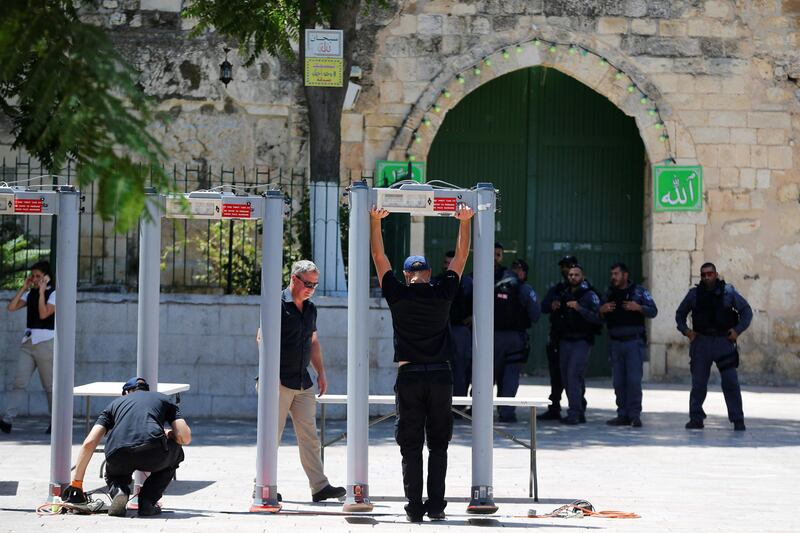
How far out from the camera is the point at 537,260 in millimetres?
18312

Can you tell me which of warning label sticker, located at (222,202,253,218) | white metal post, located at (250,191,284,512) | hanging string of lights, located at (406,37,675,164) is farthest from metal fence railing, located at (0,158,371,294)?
white metal post, located at (250,191,284,512)

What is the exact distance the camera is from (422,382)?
8.27 metres

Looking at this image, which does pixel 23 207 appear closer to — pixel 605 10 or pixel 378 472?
pixel 378 472

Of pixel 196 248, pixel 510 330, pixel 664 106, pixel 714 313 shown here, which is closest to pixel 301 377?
pixel 510 330

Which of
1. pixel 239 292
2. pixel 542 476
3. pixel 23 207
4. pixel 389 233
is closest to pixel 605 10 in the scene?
pixel 389 233

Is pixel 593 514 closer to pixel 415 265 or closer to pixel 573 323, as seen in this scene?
pixel 415 265

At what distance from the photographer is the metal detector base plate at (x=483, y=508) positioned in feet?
27.7

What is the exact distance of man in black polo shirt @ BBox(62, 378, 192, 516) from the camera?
8289mm

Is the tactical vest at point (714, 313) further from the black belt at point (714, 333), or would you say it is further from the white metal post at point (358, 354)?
the white metal post at point (358, 354)

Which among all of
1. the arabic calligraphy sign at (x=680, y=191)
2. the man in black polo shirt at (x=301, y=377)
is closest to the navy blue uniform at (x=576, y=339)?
the arabic calligraphy sign at (x=680, y=191)

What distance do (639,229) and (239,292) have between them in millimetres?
6410

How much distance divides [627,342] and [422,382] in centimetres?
571

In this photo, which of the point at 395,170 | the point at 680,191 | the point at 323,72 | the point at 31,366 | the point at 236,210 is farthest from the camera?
the point at 680,191

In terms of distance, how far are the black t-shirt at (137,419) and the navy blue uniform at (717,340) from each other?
6.41m
